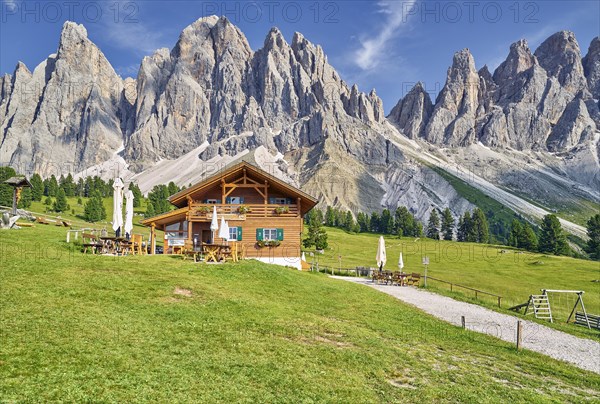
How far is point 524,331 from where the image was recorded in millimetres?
19391

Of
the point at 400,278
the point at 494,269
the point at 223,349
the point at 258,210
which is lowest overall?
the point at 494,269

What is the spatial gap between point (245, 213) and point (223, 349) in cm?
2615

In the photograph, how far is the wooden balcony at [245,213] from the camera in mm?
36031

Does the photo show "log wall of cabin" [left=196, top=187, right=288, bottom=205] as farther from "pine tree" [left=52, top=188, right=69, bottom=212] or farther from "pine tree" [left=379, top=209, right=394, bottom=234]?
"pine tree" [left=379, top=209, right=394, bottom=234]

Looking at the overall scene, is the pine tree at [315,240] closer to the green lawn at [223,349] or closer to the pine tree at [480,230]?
the green lawn at [223,349]

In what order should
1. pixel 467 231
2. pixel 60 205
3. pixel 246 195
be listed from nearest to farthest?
1. pixel 246 195
2. pixel 60 205
3. pixel 467 231

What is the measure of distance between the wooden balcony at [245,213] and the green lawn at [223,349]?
16921mm

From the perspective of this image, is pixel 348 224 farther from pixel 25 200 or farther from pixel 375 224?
pixel 25 200

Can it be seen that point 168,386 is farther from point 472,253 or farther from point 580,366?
point 472,253

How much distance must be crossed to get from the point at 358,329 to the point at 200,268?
1071 centimetres

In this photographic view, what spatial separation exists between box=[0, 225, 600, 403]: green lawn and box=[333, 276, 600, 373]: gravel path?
1.73 meters

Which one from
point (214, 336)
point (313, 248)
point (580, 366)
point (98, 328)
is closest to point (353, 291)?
point (580, 366)

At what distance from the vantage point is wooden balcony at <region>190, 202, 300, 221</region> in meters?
36.0

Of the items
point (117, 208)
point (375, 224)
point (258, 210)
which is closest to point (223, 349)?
point (117, 208)
